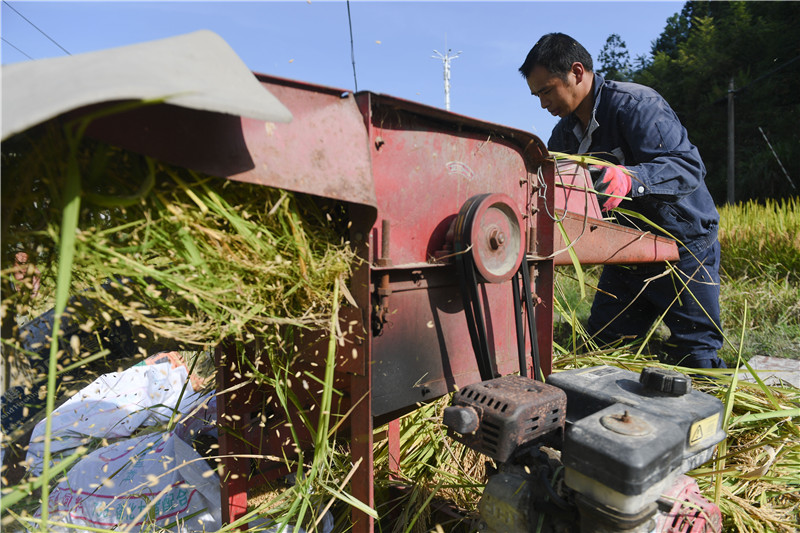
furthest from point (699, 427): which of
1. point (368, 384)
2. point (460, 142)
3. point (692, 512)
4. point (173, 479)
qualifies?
point (173, 479)

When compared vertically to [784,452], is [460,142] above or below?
above

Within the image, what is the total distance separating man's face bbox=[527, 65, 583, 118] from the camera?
2.92 meters

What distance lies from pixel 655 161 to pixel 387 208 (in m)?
1.77

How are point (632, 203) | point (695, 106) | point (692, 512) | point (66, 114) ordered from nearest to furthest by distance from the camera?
1. point (66, 114)
2. point (692, 512)
3. point (632, 203)
4. point (695, 106)

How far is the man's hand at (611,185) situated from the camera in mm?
2246

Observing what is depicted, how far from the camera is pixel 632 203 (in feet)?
9.08

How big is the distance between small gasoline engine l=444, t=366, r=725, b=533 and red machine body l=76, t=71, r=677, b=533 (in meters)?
0.25

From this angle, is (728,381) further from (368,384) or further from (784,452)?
(368,384)

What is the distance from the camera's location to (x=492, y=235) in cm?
156

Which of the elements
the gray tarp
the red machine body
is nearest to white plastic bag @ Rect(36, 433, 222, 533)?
the red machine body

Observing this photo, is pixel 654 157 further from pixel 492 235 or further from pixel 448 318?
pixel 448 318

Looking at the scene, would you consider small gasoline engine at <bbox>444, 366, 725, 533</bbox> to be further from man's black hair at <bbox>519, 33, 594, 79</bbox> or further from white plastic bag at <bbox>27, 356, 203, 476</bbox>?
man's black hair at <bbox>519, 33, 594, 79</bbox>

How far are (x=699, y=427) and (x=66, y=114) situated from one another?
5.51ft

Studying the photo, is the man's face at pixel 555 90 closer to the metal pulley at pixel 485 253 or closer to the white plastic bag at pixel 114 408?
the metal pulley at pixel 485 253
